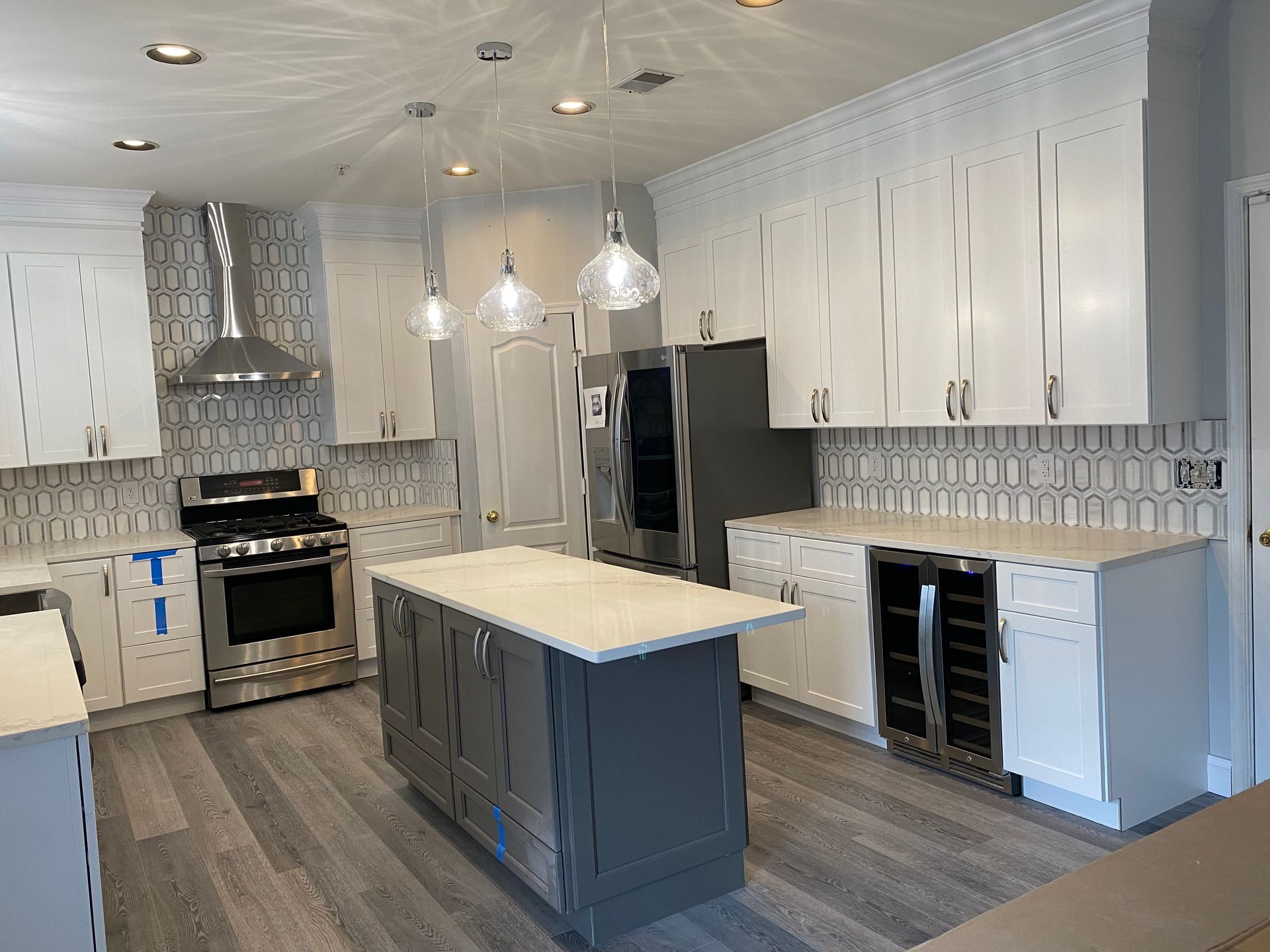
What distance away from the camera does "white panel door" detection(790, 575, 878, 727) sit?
3.86 metres

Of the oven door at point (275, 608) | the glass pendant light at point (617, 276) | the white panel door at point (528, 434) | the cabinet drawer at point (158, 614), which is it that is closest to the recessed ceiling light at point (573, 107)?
the glass pendant light at point (617, 276)

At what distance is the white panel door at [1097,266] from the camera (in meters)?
3.12

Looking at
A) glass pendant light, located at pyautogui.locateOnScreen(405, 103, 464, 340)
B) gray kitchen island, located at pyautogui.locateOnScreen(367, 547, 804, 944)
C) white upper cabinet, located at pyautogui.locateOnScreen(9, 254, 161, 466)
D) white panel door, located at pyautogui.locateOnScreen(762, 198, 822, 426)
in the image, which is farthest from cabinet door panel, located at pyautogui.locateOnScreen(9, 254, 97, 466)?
white panel door, located at pyautogui.locateOnScreen(762, 198, 822, 426)

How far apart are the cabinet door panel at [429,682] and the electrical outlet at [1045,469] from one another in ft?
7.80

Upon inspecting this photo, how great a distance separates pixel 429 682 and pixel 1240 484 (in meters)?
2.84

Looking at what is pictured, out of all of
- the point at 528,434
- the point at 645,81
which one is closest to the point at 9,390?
the point at 528,434

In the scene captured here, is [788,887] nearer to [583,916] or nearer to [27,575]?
[583,916]

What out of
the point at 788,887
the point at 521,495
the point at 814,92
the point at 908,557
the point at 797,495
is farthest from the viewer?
the point at 521,495

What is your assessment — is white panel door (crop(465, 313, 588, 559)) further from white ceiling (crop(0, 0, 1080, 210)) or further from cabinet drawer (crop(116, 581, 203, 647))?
cabinet drawer (crop(116, 581, 203, 647))

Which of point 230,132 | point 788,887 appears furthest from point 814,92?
point 788,887

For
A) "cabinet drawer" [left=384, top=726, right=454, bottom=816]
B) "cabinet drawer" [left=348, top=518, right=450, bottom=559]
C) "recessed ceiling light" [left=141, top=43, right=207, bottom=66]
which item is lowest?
"cabinet drawer" [left=384, top=726, right=454, bottom=816]

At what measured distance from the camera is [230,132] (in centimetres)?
396

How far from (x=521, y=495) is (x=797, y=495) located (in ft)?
5.25

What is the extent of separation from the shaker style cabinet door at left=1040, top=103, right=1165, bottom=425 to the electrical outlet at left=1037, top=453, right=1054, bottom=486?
40cm
